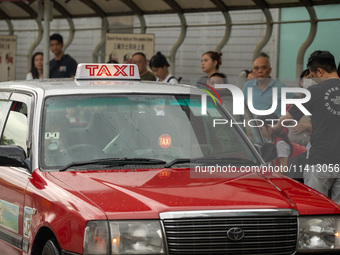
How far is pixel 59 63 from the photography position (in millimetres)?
14367

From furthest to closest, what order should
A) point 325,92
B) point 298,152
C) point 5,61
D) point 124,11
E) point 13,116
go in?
point 5,61, point 124,11, point 298,152, point 325,92, point 13,116

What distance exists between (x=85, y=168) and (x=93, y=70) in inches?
56.4

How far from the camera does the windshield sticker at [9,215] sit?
5.98 m

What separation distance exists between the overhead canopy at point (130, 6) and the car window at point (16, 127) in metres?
6.30

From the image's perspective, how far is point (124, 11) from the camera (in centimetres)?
1552

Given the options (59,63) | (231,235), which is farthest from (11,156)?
(59,63)

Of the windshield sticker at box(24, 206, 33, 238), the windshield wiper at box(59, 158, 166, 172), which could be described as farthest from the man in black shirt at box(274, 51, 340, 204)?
the windshield sticker at box(24, 206, 33, 238)

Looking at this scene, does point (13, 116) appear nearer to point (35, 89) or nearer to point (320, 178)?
point (35, 89)

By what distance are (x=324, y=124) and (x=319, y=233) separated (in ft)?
8.75

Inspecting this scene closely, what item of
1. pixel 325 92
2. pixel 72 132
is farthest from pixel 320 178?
pixel 72 132

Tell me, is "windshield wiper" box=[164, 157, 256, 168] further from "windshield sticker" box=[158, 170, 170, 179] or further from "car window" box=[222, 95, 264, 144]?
"car window" box=[222, 95, 264, 144]

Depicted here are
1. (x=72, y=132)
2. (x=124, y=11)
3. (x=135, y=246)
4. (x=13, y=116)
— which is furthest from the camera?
(x=124, y=11)

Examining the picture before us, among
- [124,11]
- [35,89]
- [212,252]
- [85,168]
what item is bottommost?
[212,252]

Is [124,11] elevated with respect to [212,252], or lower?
elevated
